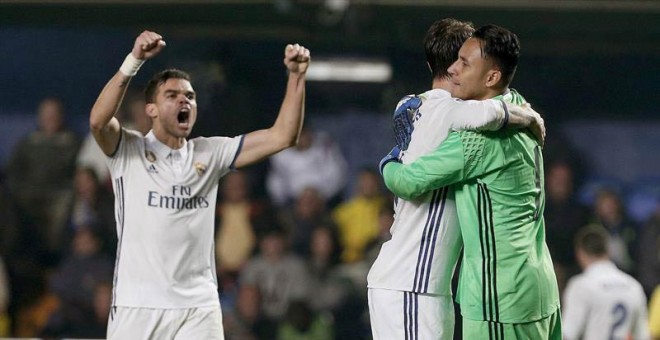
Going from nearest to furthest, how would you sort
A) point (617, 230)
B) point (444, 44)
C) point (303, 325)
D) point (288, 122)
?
point (444, 44) < point (288, 122) < point (303, 325) < point (617, 230)

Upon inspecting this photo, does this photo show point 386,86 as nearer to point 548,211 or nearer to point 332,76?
point 332,76

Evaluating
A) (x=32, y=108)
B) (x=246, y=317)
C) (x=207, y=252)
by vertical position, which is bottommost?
(x=246, y=317)

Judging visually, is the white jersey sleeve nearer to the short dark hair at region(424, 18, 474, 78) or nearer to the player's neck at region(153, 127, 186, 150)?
the short dark hair at region(424, 18, 474, 78)

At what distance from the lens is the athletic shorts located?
4.49 m

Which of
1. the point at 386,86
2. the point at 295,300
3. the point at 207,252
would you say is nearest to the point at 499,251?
the point at 207,252

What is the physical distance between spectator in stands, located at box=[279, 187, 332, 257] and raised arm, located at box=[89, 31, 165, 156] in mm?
6379

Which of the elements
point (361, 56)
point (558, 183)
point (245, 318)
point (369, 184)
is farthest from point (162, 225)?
point (361, 56)

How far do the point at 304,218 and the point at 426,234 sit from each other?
738 cm

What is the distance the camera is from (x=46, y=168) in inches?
477

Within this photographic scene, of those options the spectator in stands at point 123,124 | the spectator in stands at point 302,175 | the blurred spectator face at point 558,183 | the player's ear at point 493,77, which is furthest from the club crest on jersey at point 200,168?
the blurred spectator face at point 558,183

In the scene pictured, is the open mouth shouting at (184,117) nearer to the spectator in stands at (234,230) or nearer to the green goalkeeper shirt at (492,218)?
the green goalkeeper shirt at (492,218)

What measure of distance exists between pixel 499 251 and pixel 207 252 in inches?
66.3

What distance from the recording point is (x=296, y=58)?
5398 millimetres

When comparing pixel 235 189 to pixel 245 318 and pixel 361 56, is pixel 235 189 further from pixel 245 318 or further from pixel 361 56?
pixel 361 56
